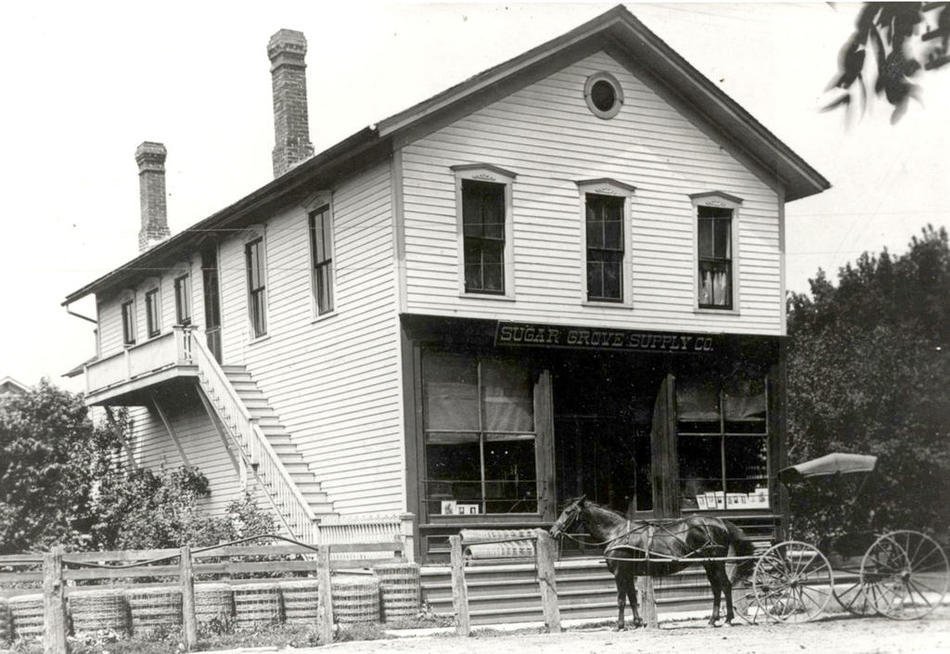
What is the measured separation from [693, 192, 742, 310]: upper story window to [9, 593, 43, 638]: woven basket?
13.3m

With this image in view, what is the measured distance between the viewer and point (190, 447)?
27.8 meters

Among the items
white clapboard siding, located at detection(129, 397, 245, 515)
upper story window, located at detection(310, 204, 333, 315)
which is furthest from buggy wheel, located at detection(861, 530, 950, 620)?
white clapboard siding, located at detection(129, 397, 245, 515)

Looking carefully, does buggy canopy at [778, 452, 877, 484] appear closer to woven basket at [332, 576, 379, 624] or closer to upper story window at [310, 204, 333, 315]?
woven basket at [332, 576, 379, 624]

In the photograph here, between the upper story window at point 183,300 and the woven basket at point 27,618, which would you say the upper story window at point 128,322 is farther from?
the woven basket at point 27,618

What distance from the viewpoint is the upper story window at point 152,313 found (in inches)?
1210

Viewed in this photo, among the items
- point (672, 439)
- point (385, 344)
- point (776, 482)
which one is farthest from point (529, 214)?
point (776, 482)

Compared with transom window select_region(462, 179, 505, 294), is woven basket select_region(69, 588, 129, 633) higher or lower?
lower

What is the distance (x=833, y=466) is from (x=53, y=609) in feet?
31.6

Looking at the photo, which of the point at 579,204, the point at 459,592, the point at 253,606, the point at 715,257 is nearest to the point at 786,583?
the point at 459,592

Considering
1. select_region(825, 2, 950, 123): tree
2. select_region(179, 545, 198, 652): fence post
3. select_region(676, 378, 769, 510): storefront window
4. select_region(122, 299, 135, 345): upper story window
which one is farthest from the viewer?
select_region(122, 299, 135, 345): upper story window

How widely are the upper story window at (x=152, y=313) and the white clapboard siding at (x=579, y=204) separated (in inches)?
497

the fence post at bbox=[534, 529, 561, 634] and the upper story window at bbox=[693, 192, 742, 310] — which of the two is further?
the upper story window at bbox=[693, 192, 742, 310]

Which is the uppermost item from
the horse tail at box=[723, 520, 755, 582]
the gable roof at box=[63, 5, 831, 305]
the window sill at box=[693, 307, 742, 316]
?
the gable roof at box=[63, 5, 831, 305]

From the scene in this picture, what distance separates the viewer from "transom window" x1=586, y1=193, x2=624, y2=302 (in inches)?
870
